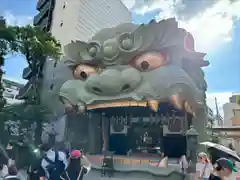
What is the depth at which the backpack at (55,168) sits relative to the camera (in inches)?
178

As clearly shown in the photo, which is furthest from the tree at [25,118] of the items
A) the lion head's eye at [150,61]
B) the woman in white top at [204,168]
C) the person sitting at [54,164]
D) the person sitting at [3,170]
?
the person sitting at [3,170]

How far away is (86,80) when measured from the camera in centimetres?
1355

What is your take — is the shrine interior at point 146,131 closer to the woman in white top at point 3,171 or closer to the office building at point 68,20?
the office building at point 68,20

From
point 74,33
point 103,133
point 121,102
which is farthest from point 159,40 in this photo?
point 74,33

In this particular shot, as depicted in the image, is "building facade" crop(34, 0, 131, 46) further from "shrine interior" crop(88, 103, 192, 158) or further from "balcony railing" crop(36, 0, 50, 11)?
"shrine interior" crop(88, 103, 192, 158)

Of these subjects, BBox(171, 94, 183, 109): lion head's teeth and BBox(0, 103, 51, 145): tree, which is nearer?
BBox(171, 94, 183, 109): lion head's teeth

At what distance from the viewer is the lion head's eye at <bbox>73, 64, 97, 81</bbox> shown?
551 inches

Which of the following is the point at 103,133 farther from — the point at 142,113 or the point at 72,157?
the point at 72,157

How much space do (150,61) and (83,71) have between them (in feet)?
12.8

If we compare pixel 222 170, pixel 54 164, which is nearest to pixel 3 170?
pixel 54 164

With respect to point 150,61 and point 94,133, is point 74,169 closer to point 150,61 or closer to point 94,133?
point 150,61

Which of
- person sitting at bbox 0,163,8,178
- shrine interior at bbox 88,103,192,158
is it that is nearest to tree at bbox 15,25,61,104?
shrine interior at bbox 88,103,192,158

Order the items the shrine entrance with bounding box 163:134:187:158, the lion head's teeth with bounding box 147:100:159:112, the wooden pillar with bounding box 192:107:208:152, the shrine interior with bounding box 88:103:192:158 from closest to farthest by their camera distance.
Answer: the lion head's teeth with bounding box 147:100:159:112
the wooden pillar with bounding box 192:107:208:152
the shrine interior with bounding box 88:103:192:158
the shrine entrance with bounding box 163:134:187:158

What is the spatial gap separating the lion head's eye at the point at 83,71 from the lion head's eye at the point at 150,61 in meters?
2.68
